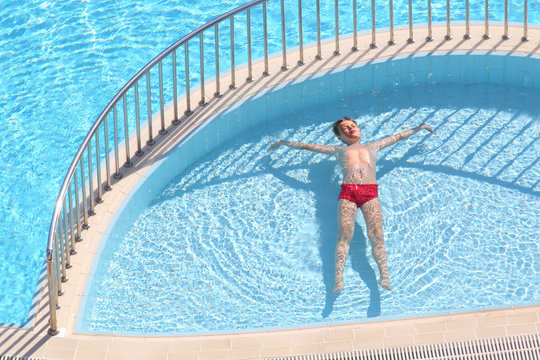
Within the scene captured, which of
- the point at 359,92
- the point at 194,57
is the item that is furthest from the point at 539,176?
the point at 194,57

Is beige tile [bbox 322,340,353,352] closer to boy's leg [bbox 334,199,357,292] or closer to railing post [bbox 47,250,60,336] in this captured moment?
boy's leg [bbox 334,199,357,292]

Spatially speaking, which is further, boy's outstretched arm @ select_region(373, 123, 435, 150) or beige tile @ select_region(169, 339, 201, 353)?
boy's outstretched arm @ select_region(373, 123, 435, 150)

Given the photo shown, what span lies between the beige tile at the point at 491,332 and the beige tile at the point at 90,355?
256 centimetres

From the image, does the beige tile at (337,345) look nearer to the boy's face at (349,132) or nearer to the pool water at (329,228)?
the pool water at (329,228)

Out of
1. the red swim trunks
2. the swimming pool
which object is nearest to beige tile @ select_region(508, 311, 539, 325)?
the swimming pool

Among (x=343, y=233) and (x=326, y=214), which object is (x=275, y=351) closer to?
(x=343, y=233)

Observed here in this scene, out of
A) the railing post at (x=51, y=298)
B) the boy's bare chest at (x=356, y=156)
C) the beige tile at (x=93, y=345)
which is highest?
the boy's bare chest at (x=356, y=156)

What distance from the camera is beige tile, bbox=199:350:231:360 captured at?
6762 millimetres

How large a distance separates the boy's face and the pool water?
262mm

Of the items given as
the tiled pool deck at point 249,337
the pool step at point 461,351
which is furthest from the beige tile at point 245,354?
the pool step at point 461,351

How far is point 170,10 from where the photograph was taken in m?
10.5

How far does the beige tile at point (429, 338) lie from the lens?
6.70 meters

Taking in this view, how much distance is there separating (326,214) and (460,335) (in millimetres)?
1924

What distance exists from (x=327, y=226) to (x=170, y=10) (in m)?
3.48
